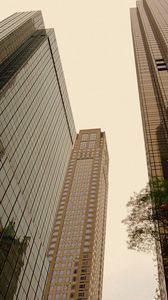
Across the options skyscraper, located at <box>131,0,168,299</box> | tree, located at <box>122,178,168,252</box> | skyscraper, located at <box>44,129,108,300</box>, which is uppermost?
skyscraper, located at <box>131,0,168,299</box>

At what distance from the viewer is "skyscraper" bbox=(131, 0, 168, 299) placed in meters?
56.2

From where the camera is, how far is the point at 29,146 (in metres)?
72.2

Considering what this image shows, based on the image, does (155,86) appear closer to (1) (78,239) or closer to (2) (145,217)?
(2) (145,217)

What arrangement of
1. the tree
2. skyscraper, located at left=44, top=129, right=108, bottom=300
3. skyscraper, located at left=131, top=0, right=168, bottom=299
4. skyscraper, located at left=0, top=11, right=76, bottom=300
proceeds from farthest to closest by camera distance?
skyscraper, located at left=44, top=129, right=108, bottom=300, skyscraper, located at left=131, top=0, right=168, bottom=299, skyscraper, located at left=0, top=11, right=76, bottom=300, the tree

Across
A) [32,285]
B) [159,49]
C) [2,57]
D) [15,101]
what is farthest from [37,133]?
[159,49]

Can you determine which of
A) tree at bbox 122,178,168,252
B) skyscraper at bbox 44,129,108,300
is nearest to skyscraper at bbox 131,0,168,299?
tree at bbox 122,178,168,252

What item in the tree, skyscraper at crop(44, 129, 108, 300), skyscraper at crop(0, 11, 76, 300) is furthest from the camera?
skyscraper at crop(44, 129, 108, 300)

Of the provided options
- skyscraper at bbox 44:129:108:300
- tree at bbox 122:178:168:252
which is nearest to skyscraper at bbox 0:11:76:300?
tree at bbox 122:178:168:252

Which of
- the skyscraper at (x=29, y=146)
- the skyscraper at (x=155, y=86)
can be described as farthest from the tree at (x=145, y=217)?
the skyscraper at (x=29, y=146)

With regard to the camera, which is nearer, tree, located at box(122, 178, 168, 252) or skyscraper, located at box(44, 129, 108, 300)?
tree, located at box(122, 178, 168, 252)

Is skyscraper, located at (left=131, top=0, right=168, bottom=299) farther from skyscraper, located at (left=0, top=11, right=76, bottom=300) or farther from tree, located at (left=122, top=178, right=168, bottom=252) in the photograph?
skyscraper, located at (left=0, top=11, right=76, bottom=300)

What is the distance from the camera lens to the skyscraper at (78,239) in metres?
123

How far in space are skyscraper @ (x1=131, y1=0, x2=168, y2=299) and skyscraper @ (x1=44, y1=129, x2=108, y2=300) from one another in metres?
75.7

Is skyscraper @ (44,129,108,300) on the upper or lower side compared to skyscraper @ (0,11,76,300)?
lower
